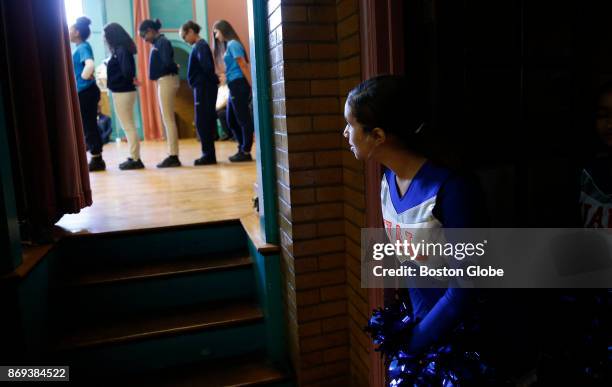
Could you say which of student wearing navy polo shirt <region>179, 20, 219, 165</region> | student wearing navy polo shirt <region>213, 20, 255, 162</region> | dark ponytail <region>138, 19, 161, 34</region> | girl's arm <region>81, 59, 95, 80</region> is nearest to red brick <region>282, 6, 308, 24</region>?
student wearing navy polo shirt <region>213, 20, 255, 162</region>

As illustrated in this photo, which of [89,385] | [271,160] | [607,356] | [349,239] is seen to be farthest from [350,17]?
[89,385]

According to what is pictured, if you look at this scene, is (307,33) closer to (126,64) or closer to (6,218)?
(6,218)

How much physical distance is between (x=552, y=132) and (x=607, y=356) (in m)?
1.01

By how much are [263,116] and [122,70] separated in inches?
122

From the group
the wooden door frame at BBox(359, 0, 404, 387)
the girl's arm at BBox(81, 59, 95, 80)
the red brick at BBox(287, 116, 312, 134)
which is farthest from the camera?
the girl's arm at BBox(81, 59, 95, 80)

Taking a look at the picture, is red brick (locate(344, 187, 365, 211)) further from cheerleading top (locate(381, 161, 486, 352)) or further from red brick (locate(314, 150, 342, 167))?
cheerleading top (locate(381, 161, 486, 352))

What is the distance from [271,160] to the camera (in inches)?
95.7

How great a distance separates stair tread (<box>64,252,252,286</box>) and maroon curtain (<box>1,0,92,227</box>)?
0.35 meters

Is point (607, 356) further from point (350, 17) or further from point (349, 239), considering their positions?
point (350, 17)

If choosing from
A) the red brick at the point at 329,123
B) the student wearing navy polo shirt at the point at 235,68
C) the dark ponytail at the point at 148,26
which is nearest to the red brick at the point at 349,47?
the red brick at the point at 329,123

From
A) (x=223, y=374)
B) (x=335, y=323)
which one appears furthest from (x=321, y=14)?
(x=223, y=374)

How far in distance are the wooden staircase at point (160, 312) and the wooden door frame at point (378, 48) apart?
94 cm

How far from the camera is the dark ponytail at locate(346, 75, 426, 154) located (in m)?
1.17

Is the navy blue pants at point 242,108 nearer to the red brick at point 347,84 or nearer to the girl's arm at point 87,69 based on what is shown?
the girl's arm at point 87,69
